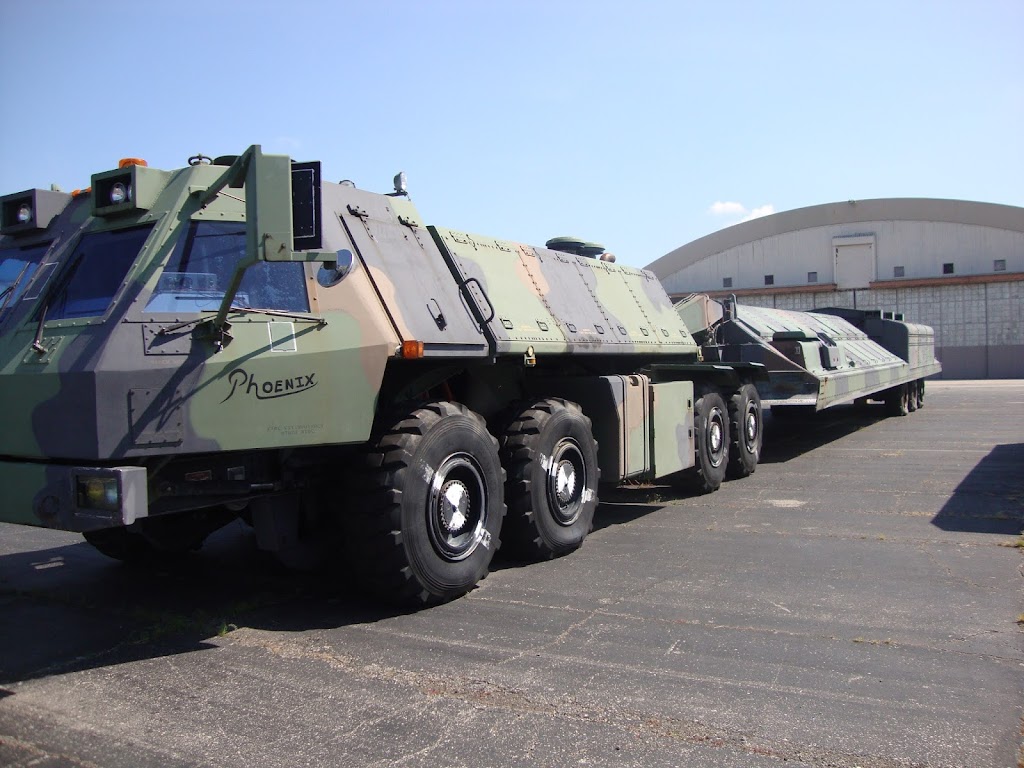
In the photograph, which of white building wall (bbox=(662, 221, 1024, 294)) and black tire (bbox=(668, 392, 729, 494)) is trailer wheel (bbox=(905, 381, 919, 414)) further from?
white building wall (bbox=(662, 221, 1024, 294))

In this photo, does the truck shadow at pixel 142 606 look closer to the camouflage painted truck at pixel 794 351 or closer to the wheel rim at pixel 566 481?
the wheel rim at pixel 566 481

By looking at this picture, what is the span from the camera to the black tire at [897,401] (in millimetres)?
20203

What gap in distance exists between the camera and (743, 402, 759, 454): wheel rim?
1145 cm

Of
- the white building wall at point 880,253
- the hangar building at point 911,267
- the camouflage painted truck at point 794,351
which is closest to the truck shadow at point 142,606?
the camouflage painted truck at point 794,351

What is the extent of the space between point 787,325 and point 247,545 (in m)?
9.65

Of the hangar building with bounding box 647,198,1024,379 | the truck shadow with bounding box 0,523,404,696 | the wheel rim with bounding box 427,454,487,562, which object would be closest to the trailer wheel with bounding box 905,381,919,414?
the wheel rim with bounding box 427,454,487,562

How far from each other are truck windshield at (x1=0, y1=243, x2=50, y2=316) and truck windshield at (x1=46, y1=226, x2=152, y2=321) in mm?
480

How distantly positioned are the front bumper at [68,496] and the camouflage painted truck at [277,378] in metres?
0.01

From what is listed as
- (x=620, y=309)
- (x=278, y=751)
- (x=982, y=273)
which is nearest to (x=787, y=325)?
(x=620, y=309)

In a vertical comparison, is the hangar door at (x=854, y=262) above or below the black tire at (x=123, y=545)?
above

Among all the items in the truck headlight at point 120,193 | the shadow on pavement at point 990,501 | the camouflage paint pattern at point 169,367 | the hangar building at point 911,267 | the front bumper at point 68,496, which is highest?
the hangar building at point 911,267

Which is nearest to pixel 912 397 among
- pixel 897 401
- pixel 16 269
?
pixel 897 401

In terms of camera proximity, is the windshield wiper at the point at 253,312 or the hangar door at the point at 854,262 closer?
the windshield wiper at the point at 253,312

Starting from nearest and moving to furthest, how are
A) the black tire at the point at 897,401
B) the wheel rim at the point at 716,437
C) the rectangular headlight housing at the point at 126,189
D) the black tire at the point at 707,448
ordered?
the rectangular headlight housing at the point at 126,189 < the black tire at the point at 707,448 < the wheel rim at the point at 716,437 < the black tire at the point at 897,401
